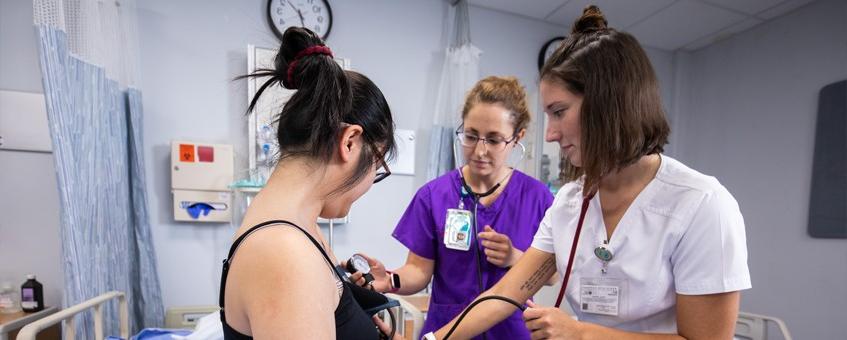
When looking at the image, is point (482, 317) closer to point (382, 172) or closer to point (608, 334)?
point (608, 334)

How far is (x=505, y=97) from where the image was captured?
3.73 feet

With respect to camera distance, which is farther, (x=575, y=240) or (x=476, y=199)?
(x=476, y=199)

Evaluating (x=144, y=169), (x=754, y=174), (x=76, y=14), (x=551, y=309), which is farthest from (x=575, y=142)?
(x=754, y=174)

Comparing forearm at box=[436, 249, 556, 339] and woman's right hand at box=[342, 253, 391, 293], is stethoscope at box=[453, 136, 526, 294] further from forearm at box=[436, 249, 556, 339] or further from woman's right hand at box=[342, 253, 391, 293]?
woman's right hand at box=[342, 253, 391, 293]

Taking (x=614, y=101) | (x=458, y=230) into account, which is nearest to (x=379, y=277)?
(x=458, y=230)

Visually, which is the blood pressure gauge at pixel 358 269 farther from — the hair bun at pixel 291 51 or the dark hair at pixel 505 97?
the dark hair at pixel 505 97

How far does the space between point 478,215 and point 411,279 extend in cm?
30

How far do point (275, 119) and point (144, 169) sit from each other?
4.91 ft

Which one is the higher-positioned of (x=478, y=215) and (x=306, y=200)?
(x=306, y=200)

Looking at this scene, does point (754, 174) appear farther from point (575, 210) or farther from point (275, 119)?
point (275, 119)

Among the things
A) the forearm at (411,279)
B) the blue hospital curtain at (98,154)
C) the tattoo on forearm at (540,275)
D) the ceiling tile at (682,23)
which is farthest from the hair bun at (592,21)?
the ceiling tile at (682,23)

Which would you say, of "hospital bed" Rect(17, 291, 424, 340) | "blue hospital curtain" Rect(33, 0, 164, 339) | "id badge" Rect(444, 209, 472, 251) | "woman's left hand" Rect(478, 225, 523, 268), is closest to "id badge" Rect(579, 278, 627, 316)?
"woman's left hand" Rect(478, 225, 523, 268)

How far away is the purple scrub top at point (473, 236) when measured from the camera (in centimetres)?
110

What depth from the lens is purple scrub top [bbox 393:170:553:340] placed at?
1098mm
